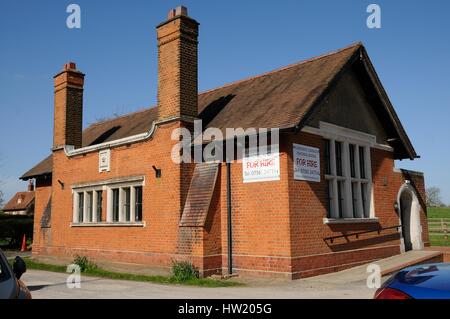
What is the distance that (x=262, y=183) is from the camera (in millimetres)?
12484

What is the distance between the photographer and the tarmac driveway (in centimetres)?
945

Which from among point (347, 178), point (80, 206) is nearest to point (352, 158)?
point (347, 178)

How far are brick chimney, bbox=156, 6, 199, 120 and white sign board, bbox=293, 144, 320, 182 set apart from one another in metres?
3.71

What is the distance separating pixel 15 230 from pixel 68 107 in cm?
1396

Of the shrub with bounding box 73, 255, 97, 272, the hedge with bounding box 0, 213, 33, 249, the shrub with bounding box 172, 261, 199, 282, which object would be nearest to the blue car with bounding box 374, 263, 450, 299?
the shrub with bounding box 172, 261, 199, 282

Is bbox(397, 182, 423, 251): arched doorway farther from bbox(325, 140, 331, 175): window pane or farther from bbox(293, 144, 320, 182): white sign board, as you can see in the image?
bbox(293, 144, 320, 182): white sign board

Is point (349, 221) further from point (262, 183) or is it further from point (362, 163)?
point (262, 183)

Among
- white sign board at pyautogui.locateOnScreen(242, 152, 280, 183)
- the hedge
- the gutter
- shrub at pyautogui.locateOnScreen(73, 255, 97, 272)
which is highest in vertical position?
the gutter

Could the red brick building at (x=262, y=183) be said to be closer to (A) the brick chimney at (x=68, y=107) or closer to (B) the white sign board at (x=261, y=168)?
(B) the white sign board at (x=261, y=168)

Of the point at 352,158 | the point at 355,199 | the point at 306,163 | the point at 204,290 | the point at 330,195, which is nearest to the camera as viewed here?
the point at 204,290

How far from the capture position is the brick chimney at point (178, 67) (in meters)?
13.9

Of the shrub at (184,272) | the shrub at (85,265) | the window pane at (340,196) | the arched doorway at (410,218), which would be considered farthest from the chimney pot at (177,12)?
the arched doorway at (410,218)
